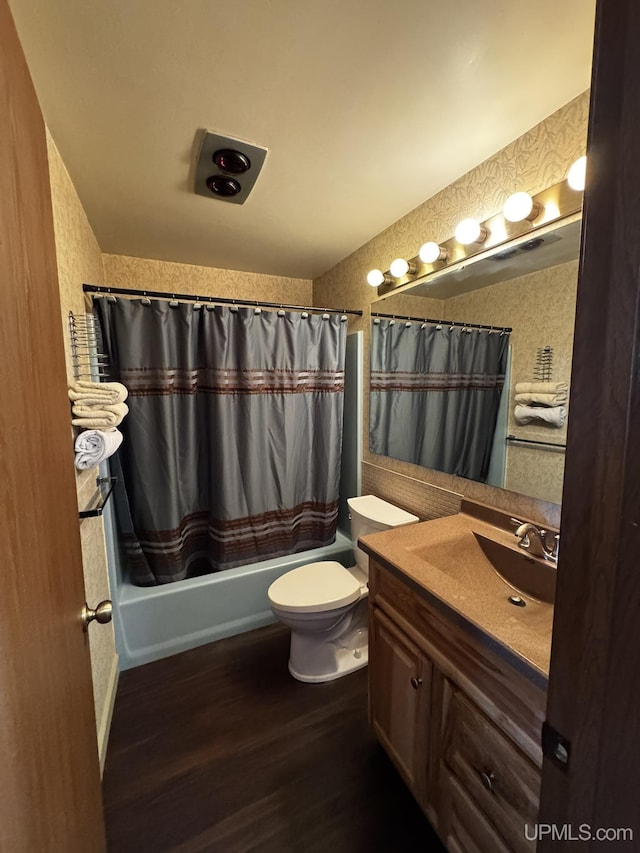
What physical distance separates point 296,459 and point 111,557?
45.5 inches

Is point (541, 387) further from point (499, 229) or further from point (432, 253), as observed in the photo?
point (432, 253)

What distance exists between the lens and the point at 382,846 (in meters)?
1.08

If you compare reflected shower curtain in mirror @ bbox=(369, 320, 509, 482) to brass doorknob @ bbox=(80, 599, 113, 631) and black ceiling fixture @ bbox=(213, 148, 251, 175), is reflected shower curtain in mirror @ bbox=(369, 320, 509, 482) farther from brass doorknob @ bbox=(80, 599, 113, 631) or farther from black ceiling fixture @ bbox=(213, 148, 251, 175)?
brass doorknob @ bbox=(80, 599, 113, 631)

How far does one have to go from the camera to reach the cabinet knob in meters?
0.83

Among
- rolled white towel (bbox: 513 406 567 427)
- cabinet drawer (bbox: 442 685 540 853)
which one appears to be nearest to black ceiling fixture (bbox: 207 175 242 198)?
rolled white towel (bbox: 513 406 567 427)

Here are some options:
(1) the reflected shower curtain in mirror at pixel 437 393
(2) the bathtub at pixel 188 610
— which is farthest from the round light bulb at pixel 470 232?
(2) the bathtub at pixel 188 610

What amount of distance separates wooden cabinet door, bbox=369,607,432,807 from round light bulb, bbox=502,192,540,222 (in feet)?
4.99

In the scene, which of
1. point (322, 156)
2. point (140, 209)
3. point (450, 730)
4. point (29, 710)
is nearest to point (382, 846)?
point (450, 730)

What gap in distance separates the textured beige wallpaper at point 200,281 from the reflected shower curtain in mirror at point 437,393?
1.05 m

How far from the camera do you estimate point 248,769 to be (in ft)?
4.24

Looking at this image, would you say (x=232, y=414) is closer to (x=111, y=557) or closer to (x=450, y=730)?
(x=111, y=557)

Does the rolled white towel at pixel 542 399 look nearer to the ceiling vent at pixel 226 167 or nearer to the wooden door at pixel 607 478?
the wooden door at pixel 607 478

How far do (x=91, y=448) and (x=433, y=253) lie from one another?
1.63m

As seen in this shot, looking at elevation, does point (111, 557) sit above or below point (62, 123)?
below
